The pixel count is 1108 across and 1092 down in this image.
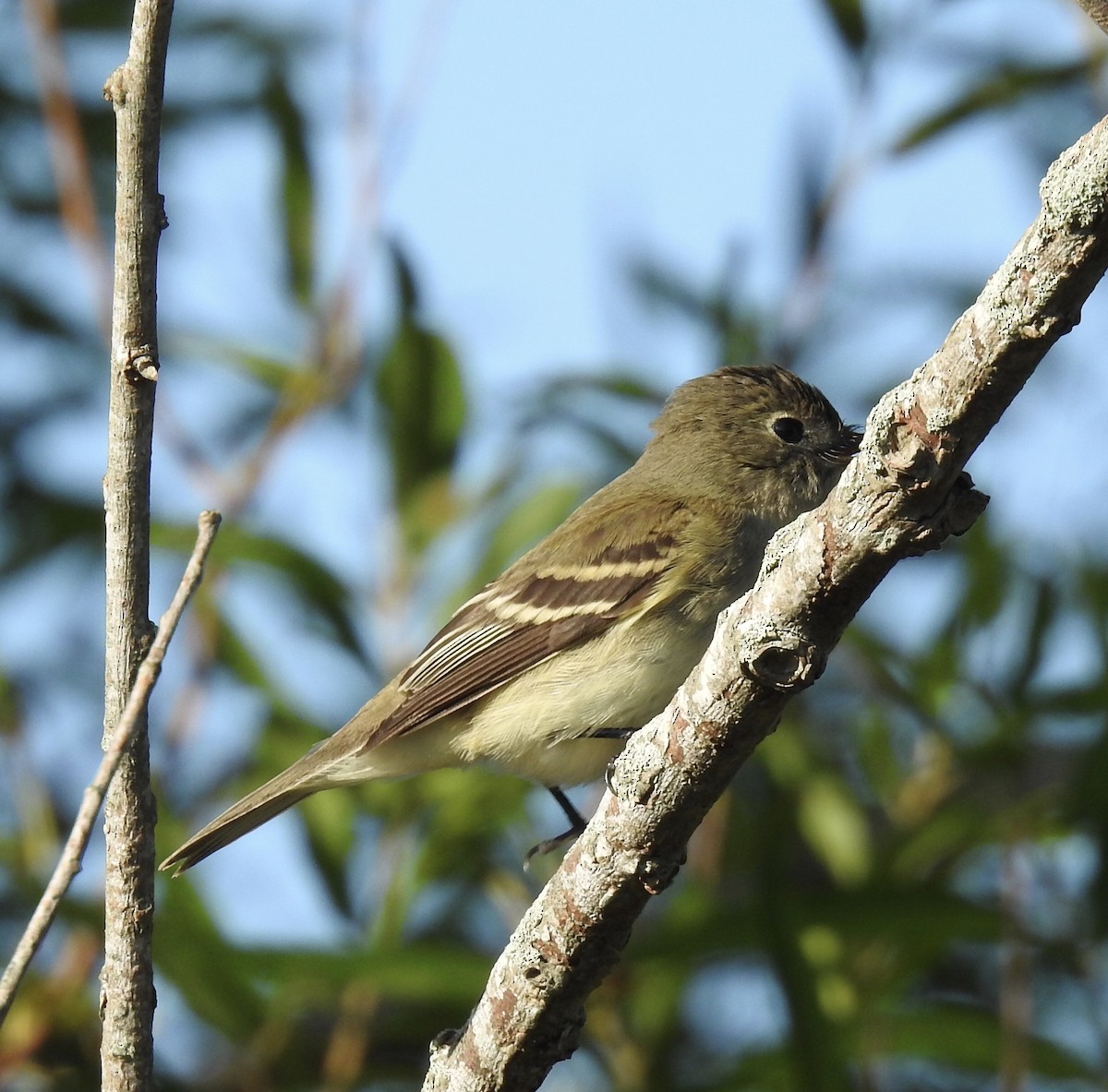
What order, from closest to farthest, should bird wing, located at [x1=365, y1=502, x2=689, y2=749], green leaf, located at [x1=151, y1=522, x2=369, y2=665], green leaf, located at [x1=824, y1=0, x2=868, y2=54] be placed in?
bird wing, located at [x1=365, y1=502, x2=689, y2=749], green leaf, located at [x1=151, y1=522, x2=369, y2=665], green leaf, located at [x1=824, y1=0, x2=868, y2=54]

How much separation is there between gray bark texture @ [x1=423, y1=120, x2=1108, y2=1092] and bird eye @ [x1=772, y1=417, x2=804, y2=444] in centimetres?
239

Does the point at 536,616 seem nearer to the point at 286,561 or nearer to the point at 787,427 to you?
the point at 286,561

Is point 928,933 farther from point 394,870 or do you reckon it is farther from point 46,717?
point 46,717

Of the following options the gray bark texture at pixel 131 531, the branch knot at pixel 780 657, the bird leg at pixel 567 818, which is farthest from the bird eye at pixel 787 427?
A: the gray bark texture at pixel 131 531

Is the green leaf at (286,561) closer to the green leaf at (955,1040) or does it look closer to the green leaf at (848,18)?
the green leaf at (955,1040)

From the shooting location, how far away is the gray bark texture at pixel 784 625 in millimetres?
1957

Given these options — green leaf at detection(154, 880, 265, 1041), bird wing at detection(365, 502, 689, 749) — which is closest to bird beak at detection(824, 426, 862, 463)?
bird wing at detection(365, 502, 689, 749)

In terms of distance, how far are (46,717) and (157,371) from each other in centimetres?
349

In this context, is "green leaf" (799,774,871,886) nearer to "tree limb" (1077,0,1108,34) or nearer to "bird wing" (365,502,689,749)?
"bird wing" (365,502,689,749)

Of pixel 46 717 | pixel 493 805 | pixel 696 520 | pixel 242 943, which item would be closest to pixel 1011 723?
pixel 696 520

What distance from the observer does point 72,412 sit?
6051 mm

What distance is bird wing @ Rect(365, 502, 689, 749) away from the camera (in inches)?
163

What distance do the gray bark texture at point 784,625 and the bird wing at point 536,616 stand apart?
1.33 m

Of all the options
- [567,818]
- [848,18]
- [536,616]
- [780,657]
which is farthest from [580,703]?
[848,18]
